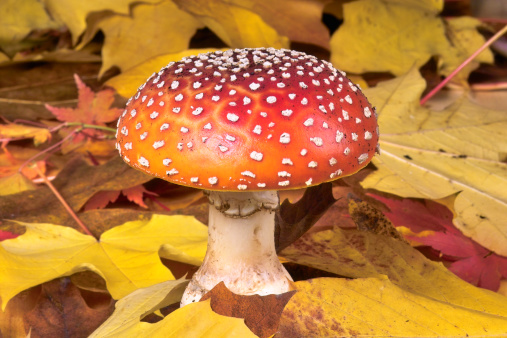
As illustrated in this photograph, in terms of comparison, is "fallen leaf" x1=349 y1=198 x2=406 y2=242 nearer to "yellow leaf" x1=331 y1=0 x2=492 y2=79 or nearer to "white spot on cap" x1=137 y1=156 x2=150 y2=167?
"white spot on cap" x1=137 y1=156 x2=150 y2=167

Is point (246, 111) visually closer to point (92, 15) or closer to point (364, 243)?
point (364, 243)

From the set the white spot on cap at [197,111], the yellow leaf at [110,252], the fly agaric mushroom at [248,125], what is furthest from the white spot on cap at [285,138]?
the yellow leaf at [110,252]

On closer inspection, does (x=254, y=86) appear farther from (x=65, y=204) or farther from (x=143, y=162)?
(x=65, y=204)

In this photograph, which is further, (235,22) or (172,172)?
(235,22)

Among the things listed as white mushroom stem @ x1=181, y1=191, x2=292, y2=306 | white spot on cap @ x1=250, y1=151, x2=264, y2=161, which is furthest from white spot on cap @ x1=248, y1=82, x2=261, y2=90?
white mushroom stem @ x1=181, y1=191, x2=292, y2=306

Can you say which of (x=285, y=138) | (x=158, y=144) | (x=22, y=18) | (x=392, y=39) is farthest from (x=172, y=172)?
(x=22, y=18)

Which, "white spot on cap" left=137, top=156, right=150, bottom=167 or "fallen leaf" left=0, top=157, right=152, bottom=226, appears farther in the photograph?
"fallen leaf" left=0, top=157, right=152, bottom=226
